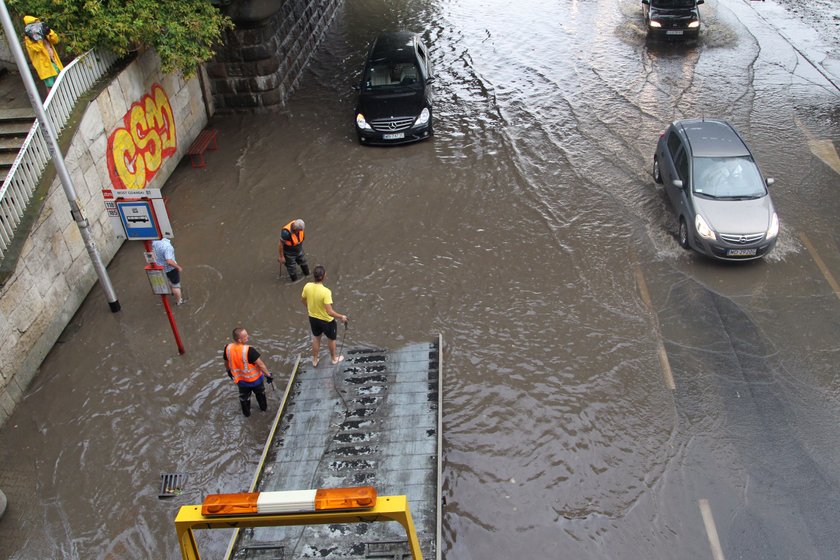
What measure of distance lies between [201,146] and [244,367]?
912cm

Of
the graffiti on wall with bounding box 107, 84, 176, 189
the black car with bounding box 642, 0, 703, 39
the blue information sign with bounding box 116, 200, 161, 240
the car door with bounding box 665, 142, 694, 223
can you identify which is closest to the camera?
the blue information sign with bounding box 116, 200, 161, 240

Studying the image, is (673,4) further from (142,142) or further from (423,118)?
(142,142)

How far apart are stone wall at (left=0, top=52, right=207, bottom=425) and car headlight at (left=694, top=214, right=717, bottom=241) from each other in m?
10.9

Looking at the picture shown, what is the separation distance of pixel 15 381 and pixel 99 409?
1.35 meters

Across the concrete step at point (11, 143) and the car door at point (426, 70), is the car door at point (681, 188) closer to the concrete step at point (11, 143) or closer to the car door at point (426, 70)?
the car door at point (426, 70)

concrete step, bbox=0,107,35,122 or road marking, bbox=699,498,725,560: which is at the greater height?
concrete step, bbox=0,107,35,122

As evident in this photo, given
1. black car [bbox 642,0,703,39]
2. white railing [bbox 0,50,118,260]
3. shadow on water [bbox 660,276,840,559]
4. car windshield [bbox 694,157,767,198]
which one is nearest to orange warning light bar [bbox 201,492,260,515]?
shadow on water [bbox 660,276,840,559]

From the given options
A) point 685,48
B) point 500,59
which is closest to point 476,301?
point 500,59

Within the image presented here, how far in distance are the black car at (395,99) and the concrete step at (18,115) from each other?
23.0 ft

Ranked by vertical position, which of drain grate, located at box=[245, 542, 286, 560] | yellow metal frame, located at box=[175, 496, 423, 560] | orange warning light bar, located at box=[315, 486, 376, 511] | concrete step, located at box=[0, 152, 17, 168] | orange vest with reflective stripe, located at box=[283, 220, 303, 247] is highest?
orange warning light bar, located at box=[315, 486, 376, 511]

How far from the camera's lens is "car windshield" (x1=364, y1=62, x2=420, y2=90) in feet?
57.0

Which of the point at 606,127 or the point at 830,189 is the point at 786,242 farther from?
the point at 606,127

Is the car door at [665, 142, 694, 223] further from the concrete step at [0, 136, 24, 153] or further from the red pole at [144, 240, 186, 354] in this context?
the concrete step at [0, 136, 24, 153]

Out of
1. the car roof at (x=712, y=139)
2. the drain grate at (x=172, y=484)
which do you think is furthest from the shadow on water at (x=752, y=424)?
the drain grate at (x=172, y=484)
